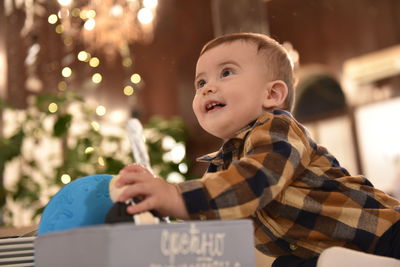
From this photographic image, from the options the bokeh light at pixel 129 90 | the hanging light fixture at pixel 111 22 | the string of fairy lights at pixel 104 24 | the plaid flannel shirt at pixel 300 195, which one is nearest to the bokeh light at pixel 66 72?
the string of fairy lights at pixel 104 24

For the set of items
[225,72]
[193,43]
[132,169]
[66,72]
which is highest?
[193,43]

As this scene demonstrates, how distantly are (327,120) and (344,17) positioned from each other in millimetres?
813

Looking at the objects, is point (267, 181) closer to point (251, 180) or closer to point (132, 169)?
point (251, 180)

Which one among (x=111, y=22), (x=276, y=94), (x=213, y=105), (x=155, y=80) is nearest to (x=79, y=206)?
(x=213, y=105)

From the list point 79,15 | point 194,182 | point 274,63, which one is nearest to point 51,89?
point 79,15

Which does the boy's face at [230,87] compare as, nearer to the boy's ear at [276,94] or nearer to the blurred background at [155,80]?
the boy's ear at [276,94]

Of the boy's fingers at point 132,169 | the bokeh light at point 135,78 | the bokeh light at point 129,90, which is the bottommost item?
the boy's fingers at point 132,169

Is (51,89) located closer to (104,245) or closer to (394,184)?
(394,184)

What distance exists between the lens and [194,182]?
0.88 metres

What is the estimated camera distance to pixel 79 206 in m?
0.86

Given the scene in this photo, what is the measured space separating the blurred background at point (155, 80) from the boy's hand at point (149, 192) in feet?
8.04

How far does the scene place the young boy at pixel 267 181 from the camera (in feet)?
2.86

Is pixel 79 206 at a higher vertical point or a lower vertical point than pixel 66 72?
lower

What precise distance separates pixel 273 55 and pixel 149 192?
0.56m
